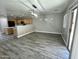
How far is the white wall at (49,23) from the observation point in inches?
312

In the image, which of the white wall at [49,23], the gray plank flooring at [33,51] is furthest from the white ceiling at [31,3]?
the white wall at [49,23]

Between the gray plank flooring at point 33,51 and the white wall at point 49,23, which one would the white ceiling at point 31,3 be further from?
the white wall at point 49,23

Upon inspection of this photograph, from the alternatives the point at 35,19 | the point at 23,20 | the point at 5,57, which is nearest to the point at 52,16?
the point at 35,19

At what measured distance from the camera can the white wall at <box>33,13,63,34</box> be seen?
7932 millimetres

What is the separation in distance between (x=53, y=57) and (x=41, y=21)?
6.48 meters

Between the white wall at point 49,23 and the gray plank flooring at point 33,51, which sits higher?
the white wall at point 49,23

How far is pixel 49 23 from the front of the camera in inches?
332

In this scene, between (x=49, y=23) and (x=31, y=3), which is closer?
(x=31, y=3)

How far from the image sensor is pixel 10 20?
37.1 feet

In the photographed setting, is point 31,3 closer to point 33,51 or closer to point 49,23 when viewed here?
point 33,51

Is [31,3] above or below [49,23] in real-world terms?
above

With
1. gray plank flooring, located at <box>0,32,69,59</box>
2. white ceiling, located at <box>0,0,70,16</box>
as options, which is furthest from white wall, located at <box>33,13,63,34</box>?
gray plank flooring, located at <box>0,32,69,59</box>

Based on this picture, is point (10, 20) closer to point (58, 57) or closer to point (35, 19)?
point (35, 19)

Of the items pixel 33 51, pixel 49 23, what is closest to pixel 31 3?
pixel 33 51
